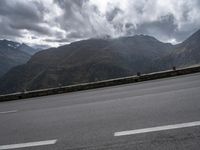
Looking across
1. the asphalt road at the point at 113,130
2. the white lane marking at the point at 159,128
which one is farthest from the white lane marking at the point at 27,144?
the white lane marking at the point at 159,128

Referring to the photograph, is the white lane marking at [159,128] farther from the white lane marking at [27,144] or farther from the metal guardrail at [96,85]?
Answer: the metal guardrail at [96,85]

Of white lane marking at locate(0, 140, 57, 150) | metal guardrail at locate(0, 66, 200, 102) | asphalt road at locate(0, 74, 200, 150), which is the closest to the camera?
asphalt road at locate(0, 74, 200, 150)

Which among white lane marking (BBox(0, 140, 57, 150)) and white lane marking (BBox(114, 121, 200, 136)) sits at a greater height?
white lane marking (BBox(114, 121, 200, 136))

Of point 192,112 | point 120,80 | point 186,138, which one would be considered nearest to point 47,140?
point 186,138

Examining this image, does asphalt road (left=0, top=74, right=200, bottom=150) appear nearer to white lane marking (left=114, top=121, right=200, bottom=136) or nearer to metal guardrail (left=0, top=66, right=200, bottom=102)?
white lane marking (left=114, top=121, right=200, bottom=136)

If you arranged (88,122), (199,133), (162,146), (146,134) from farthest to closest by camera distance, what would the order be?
1. (88,122)
2. (146,134)
3. (199,133)
4. (162,146)

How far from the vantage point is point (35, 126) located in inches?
267

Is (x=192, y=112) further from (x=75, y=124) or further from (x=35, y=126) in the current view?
(x=35, y=126)

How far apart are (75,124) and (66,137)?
1.04 meters

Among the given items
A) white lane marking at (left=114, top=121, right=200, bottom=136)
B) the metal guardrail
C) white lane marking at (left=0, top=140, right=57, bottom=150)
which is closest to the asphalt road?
white lane marking at (left=0, top=140, right=57, bottom=150)

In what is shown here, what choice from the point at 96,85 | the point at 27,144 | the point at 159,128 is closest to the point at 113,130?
the point at 159,128

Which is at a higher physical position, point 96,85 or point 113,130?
point 96,85

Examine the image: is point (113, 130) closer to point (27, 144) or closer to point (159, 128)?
point (159, 128)

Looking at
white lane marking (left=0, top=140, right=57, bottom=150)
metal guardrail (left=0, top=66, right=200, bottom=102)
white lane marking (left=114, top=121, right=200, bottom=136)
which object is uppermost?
metal guardrail (left=0, top=66, right=200, bottom=102)
